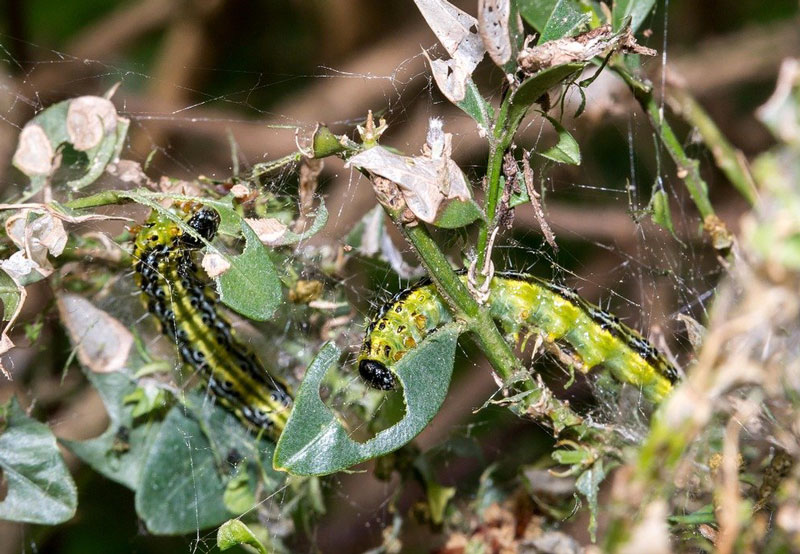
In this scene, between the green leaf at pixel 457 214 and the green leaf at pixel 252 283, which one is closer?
the green leaf at pixel 457 214

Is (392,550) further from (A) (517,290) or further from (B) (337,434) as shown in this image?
(B) (337,434)

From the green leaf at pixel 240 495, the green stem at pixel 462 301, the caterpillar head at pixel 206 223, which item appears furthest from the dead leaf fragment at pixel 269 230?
the green leaf at pixel 240 495

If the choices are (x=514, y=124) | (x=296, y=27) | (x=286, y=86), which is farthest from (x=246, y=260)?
(x=296, y=27)

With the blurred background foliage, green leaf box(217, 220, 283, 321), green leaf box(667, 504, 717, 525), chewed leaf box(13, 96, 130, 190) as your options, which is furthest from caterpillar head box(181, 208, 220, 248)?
the blurred background foliage

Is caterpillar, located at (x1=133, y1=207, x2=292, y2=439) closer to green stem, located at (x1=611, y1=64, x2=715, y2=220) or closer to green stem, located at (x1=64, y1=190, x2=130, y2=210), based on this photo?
green stem, located at (x1=64, y1=190, x2=130, y2=210)

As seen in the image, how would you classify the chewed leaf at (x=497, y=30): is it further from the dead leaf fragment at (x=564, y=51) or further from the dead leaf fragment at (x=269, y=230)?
the dead leaf fragment at (x=269, y=230)

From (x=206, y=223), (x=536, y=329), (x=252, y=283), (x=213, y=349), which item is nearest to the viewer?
Result: (x=252, y=283)

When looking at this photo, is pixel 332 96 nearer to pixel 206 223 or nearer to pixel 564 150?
pixel 206 223

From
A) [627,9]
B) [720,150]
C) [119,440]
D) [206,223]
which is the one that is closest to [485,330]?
[206,223]
